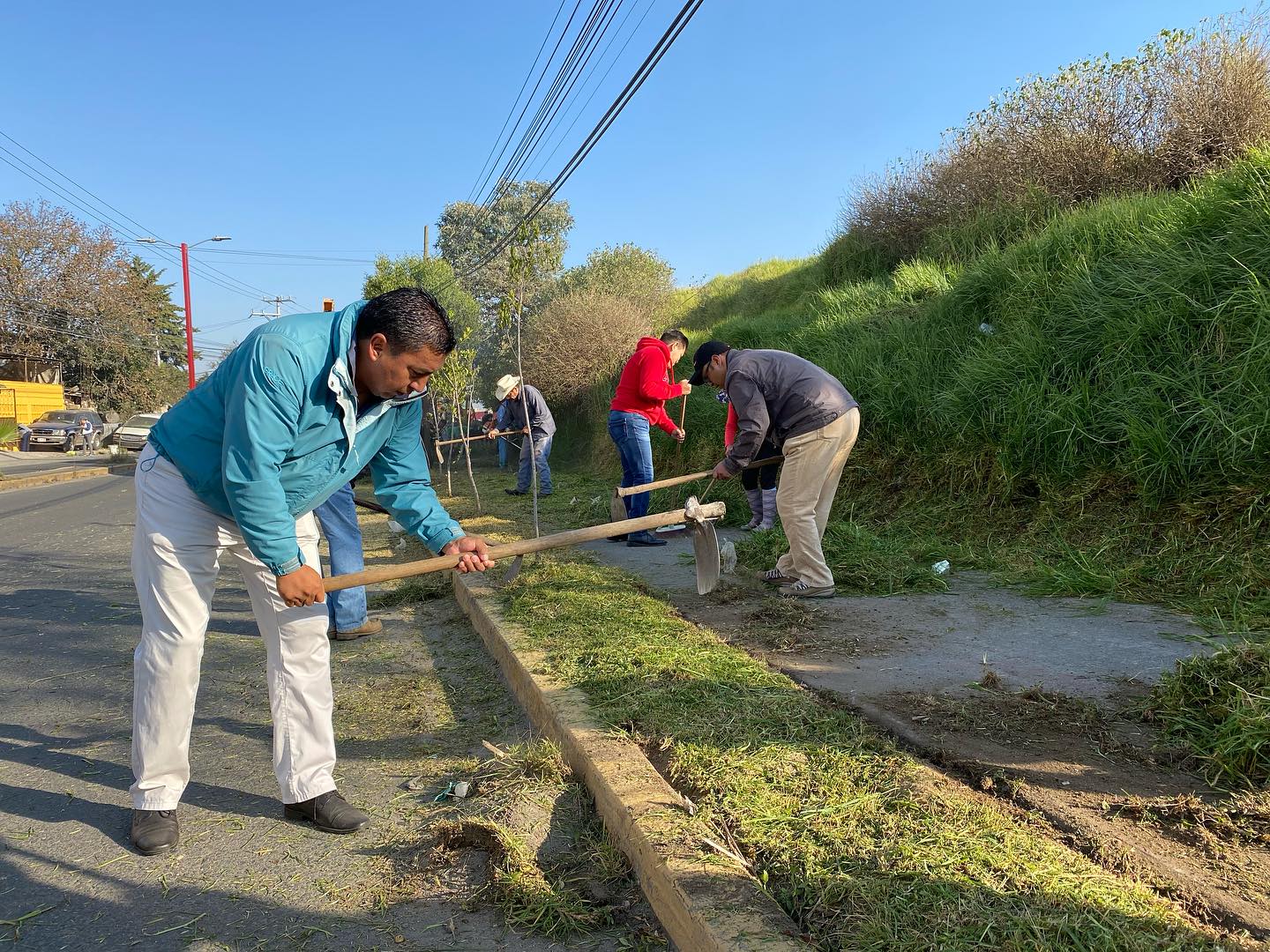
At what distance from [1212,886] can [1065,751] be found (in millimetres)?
817

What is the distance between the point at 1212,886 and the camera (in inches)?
83.4

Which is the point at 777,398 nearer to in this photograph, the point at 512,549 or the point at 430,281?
the point at 512,549

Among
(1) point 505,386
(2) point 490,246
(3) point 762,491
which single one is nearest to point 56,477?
(1) point 505,386

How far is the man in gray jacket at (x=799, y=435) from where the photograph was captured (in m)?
5.52

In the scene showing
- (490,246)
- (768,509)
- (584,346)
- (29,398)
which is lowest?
(768,509)

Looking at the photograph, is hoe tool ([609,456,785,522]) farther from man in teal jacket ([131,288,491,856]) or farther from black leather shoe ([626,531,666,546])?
man in teal jacket ([131,288,491,856])

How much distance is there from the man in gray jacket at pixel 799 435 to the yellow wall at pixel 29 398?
1724 inches

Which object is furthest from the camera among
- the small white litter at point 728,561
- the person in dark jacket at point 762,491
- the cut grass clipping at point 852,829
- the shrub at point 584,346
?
the shrub at point 584,346

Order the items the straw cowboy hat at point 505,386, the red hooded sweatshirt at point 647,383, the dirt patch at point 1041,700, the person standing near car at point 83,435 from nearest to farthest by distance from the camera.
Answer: the dirt patch at point 1041,700, the red hooded sweatshirt at point 647,383, the straw cowboy hat at point 505,386, the person standing near car at point 83,435

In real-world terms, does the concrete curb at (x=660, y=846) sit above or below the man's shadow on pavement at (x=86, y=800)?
above

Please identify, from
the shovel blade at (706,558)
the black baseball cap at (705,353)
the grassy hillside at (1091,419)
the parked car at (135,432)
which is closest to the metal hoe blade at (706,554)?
the shovel blade at (706,558)

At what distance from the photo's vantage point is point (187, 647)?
113 inches

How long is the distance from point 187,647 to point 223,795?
77 cm

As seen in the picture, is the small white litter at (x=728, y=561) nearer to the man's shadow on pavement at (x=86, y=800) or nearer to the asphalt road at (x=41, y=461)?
the man's shadow on pavement at (x=86, y=800)
